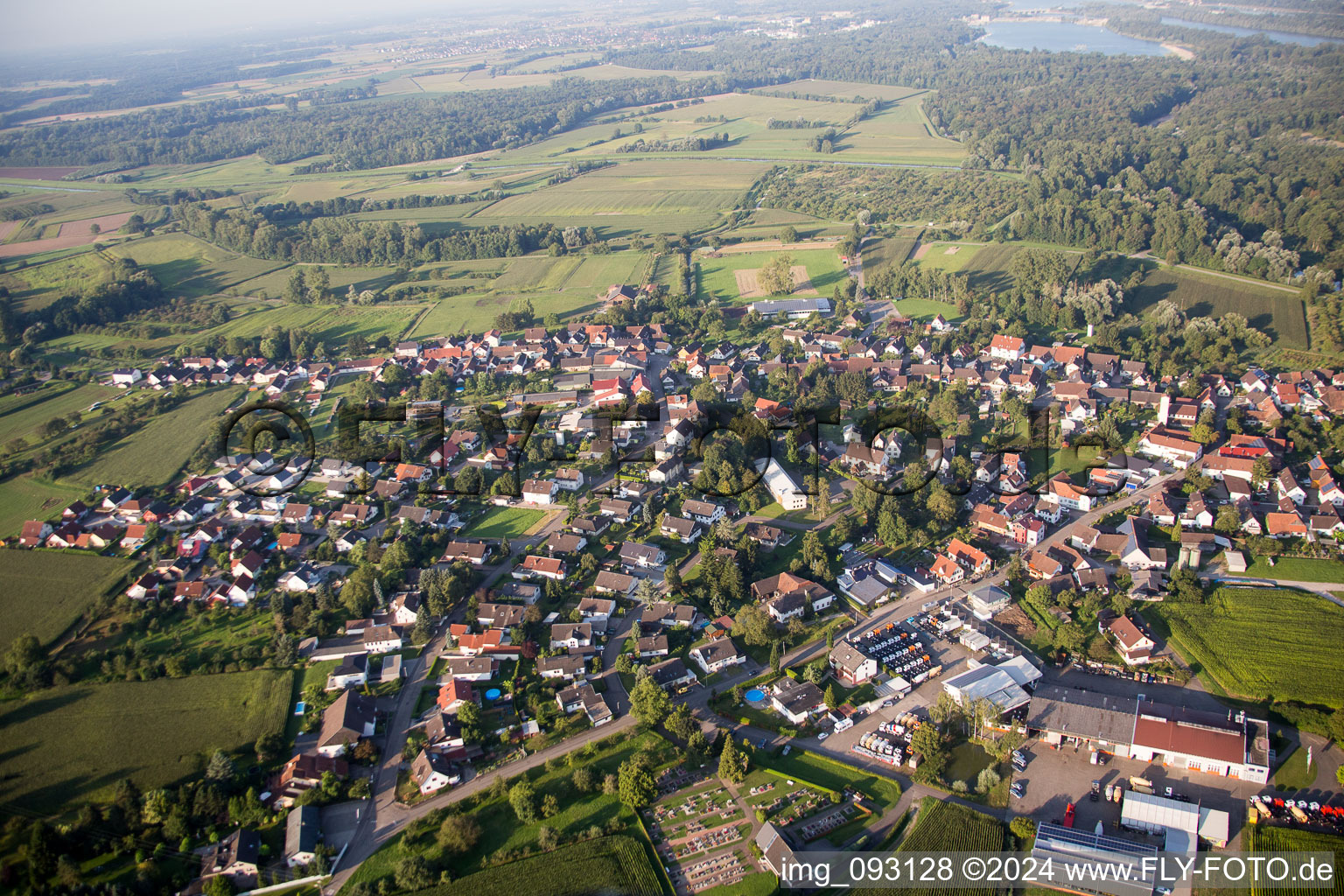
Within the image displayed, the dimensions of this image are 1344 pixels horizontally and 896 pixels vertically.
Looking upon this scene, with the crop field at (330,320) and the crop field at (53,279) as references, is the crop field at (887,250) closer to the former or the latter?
the crop field at (330,320)

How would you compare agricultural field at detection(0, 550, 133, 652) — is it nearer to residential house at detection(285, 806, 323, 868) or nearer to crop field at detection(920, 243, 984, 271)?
residential house at detection(285, 806, 323, 868)

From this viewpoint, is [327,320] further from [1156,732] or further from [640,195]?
[1156,732]

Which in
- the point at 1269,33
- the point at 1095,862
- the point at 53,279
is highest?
the point at 1269,33

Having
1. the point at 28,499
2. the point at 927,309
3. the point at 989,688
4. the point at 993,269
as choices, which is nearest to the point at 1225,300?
the point at 993,269

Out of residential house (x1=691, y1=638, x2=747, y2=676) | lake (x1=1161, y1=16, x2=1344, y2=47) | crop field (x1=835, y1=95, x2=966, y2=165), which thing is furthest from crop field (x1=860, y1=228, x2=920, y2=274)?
lake (x1=1161, y1=16, x2=1344, y2=47)

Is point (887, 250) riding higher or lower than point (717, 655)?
higher

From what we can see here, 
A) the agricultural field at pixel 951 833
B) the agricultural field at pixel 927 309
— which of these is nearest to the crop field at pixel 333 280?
the agricultural field at pixel 927 309
